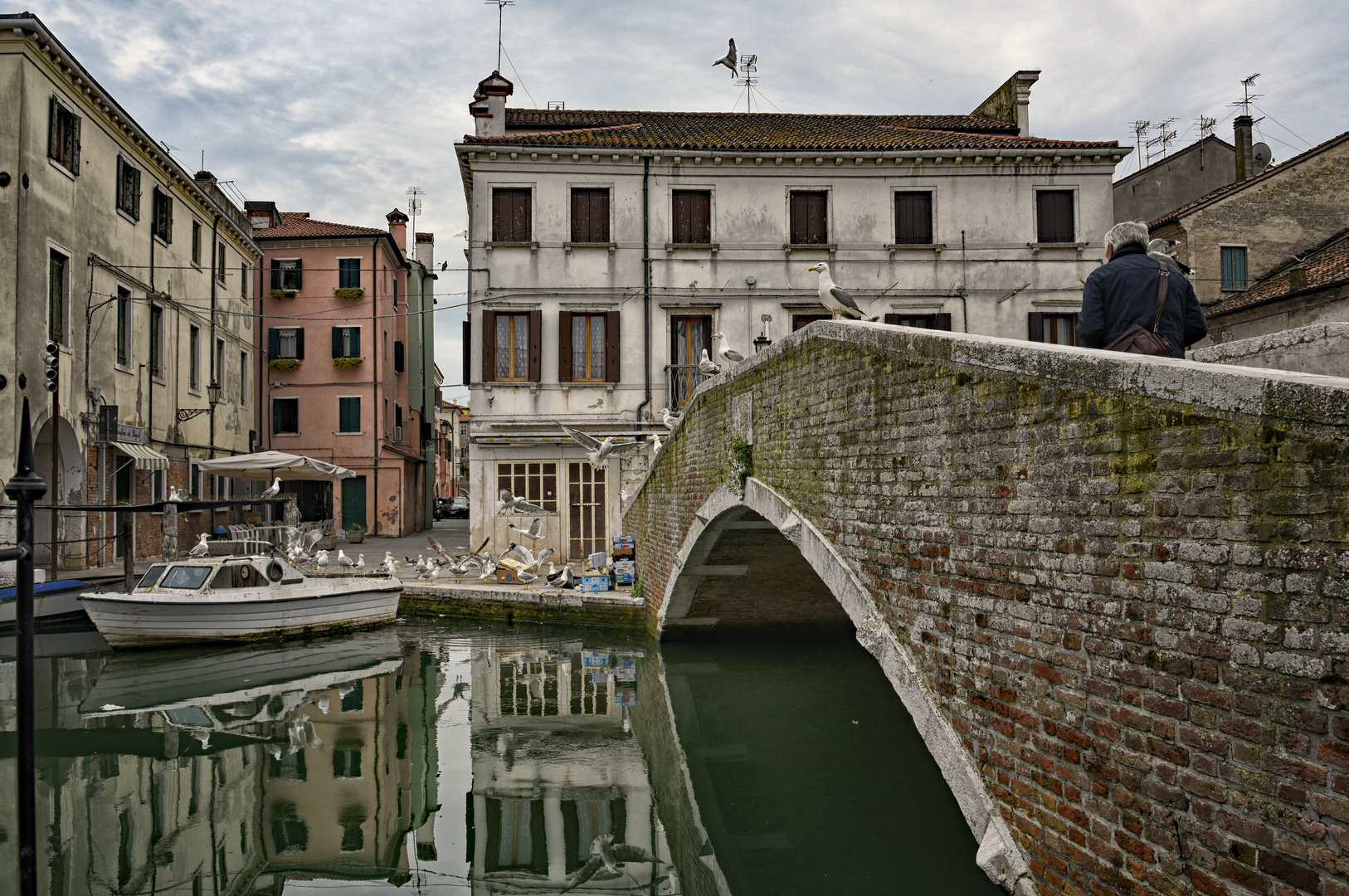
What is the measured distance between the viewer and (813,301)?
17.2 meters

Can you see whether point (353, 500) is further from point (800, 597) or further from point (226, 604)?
point (800, 597)

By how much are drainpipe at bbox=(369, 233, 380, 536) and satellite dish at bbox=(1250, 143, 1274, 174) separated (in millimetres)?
21208

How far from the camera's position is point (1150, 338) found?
4.09 metres

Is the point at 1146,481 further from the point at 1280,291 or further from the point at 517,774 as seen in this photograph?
the point at 1280,291

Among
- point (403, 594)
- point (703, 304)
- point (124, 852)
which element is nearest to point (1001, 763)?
point (124, 852)

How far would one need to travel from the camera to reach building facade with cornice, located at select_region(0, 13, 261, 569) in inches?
530

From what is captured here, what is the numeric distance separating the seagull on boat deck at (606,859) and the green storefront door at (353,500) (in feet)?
69.6

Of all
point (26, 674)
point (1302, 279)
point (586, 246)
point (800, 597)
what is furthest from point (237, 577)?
point (1302, 279)

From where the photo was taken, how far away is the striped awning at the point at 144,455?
16086mm

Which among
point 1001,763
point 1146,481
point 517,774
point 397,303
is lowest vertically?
point 517,774

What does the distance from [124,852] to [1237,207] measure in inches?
802

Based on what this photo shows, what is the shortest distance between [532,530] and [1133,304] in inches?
481

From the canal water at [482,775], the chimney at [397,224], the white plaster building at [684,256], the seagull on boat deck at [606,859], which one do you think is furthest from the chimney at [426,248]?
the seagull on boat deck at [606,859]

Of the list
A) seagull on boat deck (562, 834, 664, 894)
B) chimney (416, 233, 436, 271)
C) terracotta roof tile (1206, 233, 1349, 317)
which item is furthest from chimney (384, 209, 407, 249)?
seagull on boat deck (562, 834, 664, 894)
